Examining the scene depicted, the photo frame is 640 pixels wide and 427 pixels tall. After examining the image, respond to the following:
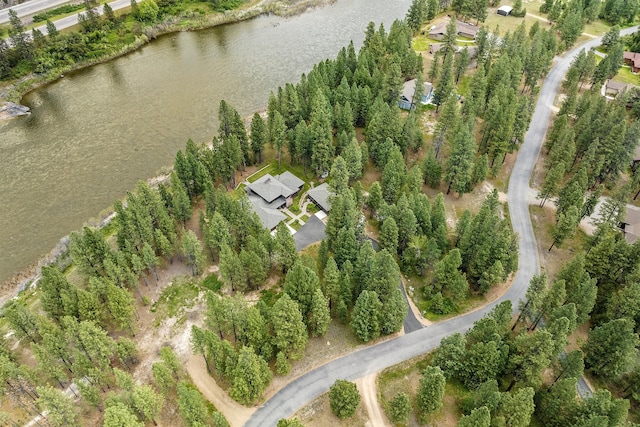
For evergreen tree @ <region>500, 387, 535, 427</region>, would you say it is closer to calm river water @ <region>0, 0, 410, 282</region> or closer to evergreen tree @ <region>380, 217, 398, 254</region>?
evergreen tree @ <region>380, 217, 398, 254</region>

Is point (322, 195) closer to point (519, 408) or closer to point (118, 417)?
point (519, 408)

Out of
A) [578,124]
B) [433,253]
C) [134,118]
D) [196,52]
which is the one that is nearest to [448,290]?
[433,253]

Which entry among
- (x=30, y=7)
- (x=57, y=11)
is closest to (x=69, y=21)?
(x=57, y=11)

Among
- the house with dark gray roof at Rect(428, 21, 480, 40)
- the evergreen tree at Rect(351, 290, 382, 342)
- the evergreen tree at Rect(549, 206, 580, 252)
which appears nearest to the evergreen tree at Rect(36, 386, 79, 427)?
the evergreen tree at Rect(351, 290, 382, 342)

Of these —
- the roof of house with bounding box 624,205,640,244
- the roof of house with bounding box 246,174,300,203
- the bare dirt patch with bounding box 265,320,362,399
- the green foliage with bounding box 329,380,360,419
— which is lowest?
the bare dirt patch with bounding box 265,320,362,399

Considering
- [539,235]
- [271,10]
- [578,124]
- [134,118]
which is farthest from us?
[271,10]

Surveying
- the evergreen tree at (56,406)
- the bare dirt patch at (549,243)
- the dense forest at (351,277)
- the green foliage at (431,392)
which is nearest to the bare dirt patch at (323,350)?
the dense forest at (351,277)

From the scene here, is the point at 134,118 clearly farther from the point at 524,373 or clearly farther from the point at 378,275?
the point at 524,373

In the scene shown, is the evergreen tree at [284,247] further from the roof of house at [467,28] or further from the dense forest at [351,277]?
the roof of house at [467,28]

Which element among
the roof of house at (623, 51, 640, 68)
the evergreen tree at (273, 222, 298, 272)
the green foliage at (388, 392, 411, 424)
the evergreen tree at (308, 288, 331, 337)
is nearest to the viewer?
the green foliage at (388, 392, 411, 424)
